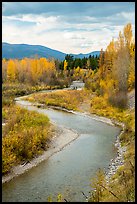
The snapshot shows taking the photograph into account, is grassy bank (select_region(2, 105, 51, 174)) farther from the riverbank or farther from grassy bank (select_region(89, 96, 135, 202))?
grassy bank (select_region(89, 96, 135, 202))

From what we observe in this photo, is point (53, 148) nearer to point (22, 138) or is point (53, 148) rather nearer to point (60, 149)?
point (60, 149)

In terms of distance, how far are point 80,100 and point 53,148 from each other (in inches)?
771

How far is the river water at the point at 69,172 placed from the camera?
11125 millimetres

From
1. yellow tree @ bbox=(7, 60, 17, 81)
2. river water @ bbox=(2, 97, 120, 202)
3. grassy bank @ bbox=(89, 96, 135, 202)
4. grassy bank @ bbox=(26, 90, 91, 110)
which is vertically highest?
yellow tree @ bbox=(7, 60, 17, 81)

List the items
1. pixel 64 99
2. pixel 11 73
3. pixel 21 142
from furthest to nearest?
pixel 11 73
pixel 64 99
pixel 21 142

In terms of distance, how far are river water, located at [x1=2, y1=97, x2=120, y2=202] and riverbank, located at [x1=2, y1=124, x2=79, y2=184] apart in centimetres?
28

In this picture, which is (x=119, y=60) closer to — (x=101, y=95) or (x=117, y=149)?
(x=101, y=95)

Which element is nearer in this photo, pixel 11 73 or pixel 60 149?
pixel 60 149

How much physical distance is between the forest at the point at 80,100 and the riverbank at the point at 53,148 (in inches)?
12.3

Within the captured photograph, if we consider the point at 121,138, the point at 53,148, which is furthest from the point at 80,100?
the point at 53,148

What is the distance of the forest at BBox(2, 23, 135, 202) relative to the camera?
1154 centimetres

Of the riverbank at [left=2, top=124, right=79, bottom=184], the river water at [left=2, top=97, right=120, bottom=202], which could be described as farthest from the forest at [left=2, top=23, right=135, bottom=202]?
the river water at [left=2, top=97, right=120, bottom=202]

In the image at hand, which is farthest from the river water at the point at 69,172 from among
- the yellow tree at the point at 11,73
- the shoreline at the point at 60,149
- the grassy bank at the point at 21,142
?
the yellow tree at the point at 11,73

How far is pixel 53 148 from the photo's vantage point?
57.6ft
